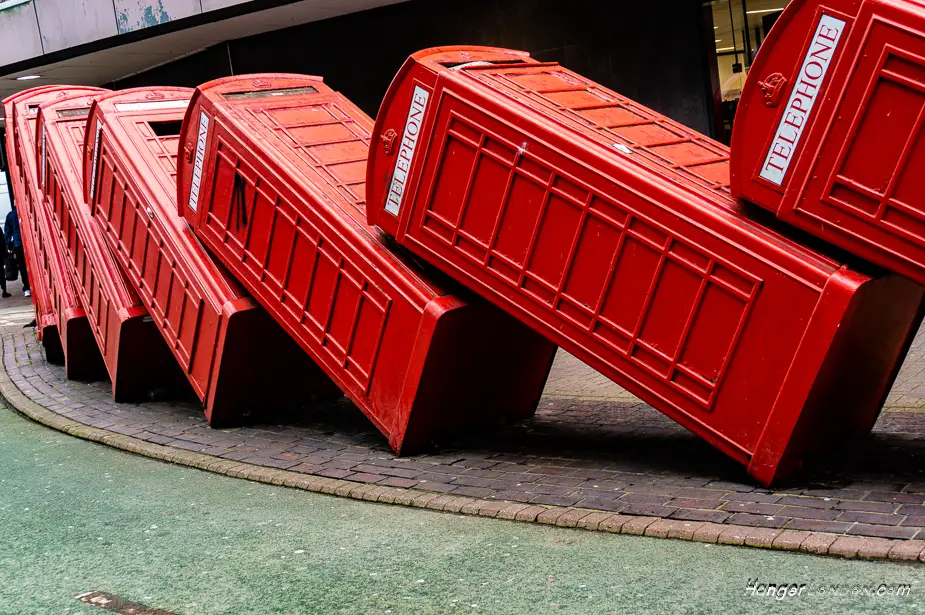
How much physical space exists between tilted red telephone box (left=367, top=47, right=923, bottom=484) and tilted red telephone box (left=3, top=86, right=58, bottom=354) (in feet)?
26.3

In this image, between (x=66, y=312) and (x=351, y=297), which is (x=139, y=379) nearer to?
(x=66, y=312)

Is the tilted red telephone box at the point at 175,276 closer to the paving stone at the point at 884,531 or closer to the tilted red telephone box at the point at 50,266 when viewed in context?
the tilted red telephone box at the point at 50,266

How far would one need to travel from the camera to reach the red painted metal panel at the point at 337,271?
800 cm

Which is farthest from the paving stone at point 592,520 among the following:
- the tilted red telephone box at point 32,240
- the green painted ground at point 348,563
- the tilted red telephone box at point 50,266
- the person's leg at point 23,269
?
the person's leg at point 23,269

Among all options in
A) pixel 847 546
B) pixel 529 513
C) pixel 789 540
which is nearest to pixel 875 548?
pixel 847 546

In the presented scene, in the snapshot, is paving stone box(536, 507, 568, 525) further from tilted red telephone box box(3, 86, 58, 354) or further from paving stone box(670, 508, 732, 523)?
tilted red telephone box box(3, 86, 58, 354)

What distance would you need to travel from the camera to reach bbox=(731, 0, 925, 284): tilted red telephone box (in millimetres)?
5770

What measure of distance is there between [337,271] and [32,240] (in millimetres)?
8846

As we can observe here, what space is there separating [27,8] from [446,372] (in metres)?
17.1

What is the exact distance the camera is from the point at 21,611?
5.73m

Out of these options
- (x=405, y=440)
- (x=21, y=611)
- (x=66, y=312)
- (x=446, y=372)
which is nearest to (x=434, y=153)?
(x=446, y=372)

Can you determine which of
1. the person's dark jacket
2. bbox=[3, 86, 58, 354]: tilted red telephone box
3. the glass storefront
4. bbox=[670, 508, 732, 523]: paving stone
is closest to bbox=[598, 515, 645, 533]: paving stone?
bbox=[670, 508, 732, 523]: paving stone

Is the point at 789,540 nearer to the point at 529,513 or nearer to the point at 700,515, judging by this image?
the point at 700,515

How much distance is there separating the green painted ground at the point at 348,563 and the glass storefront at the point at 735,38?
903 centimetres
